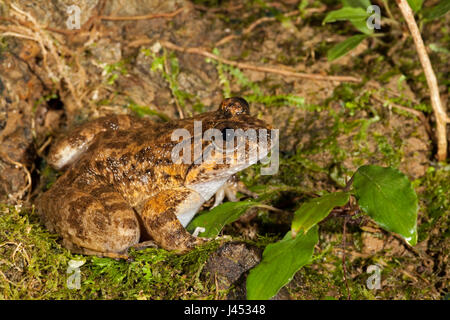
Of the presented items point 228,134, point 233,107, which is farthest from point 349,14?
point 228,134

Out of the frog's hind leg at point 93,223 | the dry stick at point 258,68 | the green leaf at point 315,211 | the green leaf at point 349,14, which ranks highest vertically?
the green leaf at point 349,14

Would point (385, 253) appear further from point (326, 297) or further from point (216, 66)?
point (216, 66)

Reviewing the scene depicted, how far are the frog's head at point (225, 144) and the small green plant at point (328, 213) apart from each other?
0.91 meters

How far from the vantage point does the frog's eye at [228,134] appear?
4.36 meters

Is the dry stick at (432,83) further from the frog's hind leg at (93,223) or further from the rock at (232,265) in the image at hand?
the frog's hind leg at (93,223)

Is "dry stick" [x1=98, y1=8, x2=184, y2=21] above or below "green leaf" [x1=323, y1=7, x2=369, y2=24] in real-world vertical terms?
above

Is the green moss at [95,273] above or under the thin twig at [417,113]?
under

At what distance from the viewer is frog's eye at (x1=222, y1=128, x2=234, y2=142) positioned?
4.36m

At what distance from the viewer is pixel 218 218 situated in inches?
170

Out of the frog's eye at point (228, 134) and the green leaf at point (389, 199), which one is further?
the frog's eye at point (228, 134)

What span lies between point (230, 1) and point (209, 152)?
4.27 meters

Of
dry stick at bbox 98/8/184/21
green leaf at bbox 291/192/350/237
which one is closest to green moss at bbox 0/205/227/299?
green leaf at bbox 291/192/350/237

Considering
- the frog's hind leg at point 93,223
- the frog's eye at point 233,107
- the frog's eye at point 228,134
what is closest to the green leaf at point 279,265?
the frog's eye at point 228,134

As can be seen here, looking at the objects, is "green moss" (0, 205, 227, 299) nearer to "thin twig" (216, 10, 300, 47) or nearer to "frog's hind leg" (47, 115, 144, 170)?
"frog's hind leg" (47, 115, 144, 170)
